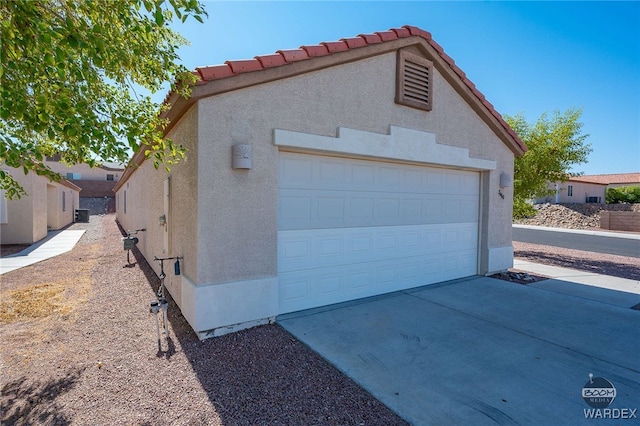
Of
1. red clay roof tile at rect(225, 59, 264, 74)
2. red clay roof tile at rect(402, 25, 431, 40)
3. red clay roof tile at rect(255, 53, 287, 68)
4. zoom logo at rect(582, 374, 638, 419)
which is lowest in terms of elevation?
zoom logo at rect(582, 374, 638, 419)

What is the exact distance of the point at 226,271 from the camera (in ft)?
14.8

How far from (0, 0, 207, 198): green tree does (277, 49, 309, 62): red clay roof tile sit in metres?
1.52

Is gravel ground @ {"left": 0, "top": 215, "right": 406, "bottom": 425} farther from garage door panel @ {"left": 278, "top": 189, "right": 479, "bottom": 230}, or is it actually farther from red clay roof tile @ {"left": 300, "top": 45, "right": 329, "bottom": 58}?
red clay roof tile @ {"left": 300, "top": 45, "right": 329, "bottom": 58}

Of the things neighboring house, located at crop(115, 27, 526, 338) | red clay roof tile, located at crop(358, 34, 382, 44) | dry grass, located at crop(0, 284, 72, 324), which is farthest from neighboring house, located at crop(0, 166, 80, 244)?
red clay roof tile, located at crop(358, 34, 382, 44)

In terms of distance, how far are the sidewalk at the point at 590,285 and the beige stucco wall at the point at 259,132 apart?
5.62m

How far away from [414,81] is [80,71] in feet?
18.7

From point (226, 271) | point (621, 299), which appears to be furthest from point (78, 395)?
point (621, 299)

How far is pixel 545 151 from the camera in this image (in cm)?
Result: 1208

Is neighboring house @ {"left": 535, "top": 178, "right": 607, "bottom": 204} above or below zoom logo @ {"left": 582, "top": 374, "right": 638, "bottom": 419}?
above

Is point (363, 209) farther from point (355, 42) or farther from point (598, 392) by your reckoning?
point (598, 392)

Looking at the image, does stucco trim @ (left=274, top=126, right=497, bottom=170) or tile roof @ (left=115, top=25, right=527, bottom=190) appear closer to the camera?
tile roof @ (left=115, top=25, right=527, bottom=190)

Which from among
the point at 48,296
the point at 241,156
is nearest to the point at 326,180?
the point at 241,156

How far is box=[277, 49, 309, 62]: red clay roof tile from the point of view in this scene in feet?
15.5

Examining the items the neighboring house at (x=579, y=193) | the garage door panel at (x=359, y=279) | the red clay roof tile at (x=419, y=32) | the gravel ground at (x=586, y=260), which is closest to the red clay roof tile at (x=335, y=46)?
the red clay roof tile at (x=419, y=32)
